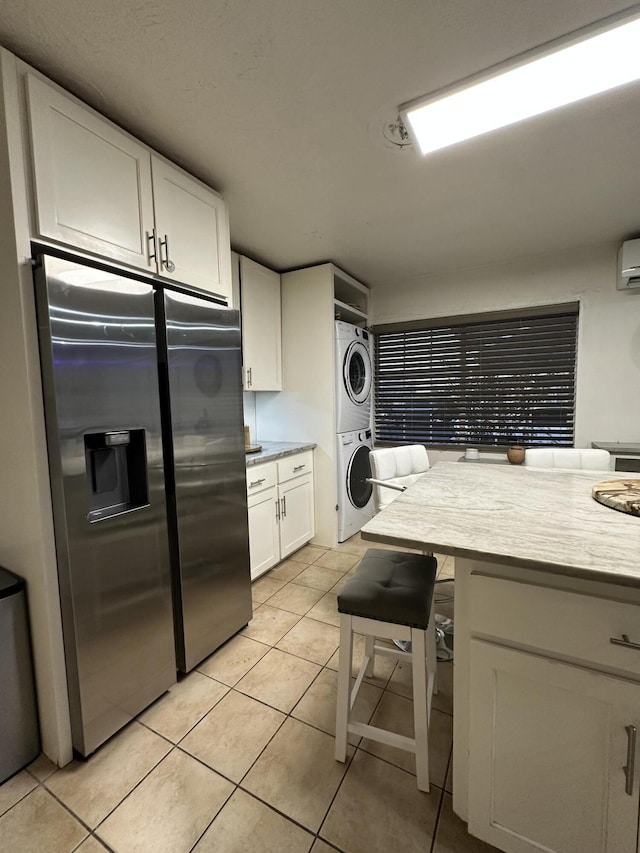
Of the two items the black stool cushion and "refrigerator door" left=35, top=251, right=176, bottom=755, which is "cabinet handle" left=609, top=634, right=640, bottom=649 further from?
"refrigerator door" left=35, top=251, right=176, bottom=755

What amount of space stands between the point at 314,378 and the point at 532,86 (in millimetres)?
2084

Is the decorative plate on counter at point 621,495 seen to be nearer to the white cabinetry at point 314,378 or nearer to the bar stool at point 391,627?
the bar stool at point 391,627

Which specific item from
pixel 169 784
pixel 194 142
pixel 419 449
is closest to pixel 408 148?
pixel 194 142

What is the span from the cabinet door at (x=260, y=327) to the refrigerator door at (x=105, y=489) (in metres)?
1.30

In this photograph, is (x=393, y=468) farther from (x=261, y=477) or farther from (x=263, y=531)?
(x=263, y=531)

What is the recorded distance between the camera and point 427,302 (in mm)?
→ 3408

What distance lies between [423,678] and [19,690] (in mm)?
1401

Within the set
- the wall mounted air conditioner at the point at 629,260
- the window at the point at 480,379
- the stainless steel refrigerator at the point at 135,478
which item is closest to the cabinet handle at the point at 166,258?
the stainless steel refrigerator at the point at 135,478

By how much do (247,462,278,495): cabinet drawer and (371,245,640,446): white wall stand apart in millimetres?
2340

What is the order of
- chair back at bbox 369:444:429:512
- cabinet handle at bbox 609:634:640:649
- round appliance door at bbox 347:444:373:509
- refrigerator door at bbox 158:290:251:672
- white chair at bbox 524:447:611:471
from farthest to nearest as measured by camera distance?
1. round appliance door at bbox 347:444:373:509
2. chair back at bbox 369:444:429:512
3. white chair at bbox 524:447:611:471
4. refrigerator door at bbox 158:290:251:672
5. cabinet handle at bbox 609:634:640:649

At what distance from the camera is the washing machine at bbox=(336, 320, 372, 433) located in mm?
2996

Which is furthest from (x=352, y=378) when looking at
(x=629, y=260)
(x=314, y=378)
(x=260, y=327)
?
(x=629, y=260)

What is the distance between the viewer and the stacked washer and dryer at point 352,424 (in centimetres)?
302

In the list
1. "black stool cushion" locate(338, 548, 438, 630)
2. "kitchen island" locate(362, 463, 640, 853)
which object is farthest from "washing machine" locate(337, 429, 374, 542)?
"kitchen island" locate(362, 463, 640, 853)
